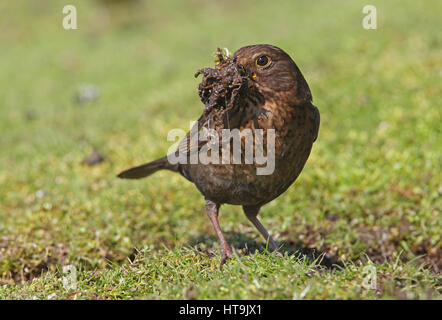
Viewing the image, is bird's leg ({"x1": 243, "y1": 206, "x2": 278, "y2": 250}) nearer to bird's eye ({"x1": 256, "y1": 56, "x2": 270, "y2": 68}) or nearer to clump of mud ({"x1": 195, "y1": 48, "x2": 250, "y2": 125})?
clump of mud ({"x1": 195, "y1": 48, "x2": 250, "y2": 125})

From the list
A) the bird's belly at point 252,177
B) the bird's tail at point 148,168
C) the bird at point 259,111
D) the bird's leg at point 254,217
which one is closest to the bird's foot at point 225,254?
the bird at point 259,111

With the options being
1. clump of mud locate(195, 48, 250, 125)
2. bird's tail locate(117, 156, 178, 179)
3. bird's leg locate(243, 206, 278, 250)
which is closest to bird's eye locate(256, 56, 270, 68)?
clump of mud locate(195, 48, 250, 125)

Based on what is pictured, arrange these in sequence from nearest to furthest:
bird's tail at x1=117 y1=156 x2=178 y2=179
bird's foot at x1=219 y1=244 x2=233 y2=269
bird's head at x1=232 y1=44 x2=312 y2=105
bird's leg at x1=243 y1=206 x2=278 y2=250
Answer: bird's head at x1=232 y1=44 x2=312 y2=105, bird's foot at x1=219 y1=244 x2=233 y2=269, bird's leg at x1=243 y1=206 x2=278 y2=250, bird's tail at x1=117 y1=156 x2=178 y2=179

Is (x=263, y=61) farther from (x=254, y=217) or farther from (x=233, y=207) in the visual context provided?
(x=233, y=207)

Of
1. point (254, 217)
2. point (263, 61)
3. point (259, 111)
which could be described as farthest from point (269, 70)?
point (254, 217)

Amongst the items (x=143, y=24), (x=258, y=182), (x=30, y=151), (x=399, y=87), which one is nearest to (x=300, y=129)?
(x=258, y=182)

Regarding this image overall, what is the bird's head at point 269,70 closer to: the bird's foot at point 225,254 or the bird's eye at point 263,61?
the bird's eye at point 263,61
